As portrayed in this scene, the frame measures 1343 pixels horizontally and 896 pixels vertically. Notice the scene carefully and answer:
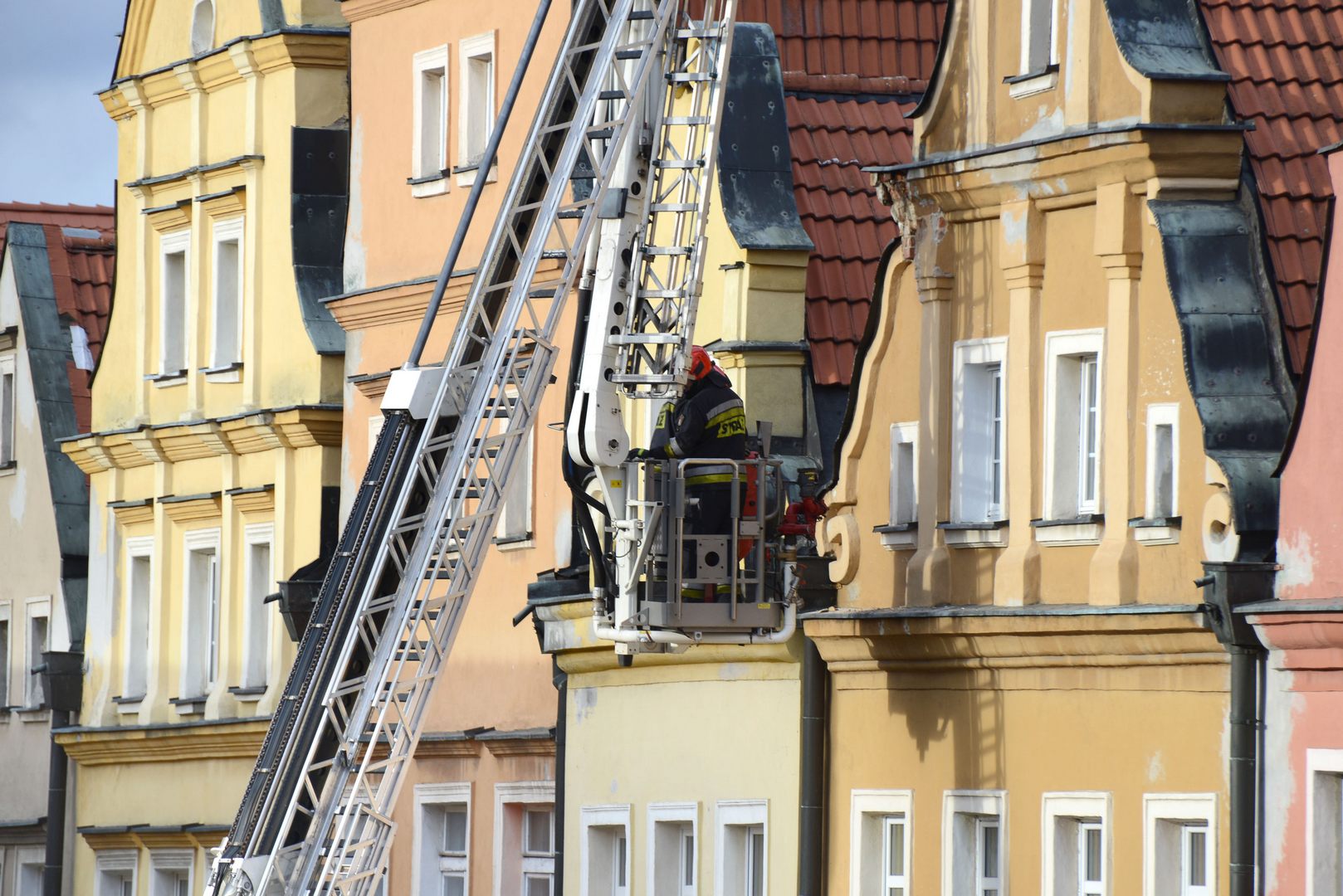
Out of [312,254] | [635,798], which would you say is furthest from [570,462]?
[312,254]

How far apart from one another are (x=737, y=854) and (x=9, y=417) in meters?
16.3

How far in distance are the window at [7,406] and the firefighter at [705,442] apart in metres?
17.0

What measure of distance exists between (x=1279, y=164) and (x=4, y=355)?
20923 mm

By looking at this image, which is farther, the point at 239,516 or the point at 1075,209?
the point at 239,516

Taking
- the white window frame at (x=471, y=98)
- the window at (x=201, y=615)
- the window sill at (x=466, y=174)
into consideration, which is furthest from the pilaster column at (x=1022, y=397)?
the window at (x=201, y=615)

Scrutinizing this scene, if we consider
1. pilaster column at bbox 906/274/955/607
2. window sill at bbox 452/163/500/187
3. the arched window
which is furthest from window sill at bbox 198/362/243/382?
pilaster column at bbox 906/274/955/607

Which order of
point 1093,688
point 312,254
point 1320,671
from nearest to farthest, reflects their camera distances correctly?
point 1320,671
point 1093,688
point 312,254

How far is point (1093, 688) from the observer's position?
23875mm

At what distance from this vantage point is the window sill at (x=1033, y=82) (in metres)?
24.6

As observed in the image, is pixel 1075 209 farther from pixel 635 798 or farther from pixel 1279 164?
pixel 635 798

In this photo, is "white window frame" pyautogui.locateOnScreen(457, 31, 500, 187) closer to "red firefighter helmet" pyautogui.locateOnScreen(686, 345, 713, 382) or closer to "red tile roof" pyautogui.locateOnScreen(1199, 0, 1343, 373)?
"red firefighter helmet" pyautogui.locateOnScreen(686, 345, 713, 382)

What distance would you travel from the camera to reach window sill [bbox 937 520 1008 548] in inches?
981

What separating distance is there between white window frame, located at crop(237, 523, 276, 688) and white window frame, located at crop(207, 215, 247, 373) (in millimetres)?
1534

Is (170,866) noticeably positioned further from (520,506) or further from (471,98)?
(471,98)
